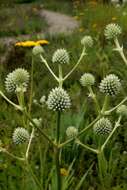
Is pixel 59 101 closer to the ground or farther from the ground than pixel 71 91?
farther from the ground

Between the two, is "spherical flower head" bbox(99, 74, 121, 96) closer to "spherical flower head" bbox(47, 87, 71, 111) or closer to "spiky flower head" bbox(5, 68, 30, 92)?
"spherical flower head" bbox(47, 87, 71, 111)

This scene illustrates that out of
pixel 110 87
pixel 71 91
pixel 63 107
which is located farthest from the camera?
pixel 71 91

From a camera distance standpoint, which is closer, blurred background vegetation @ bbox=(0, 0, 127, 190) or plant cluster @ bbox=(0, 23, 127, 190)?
plant cluster @ bbox=(0, 23, 127, 190)

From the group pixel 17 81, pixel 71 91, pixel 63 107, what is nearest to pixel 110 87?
pixel 63 107

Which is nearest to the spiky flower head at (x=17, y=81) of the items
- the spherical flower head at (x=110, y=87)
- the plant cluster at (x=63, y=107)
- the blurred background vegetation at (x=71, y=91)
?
the plant cluster at (x=63, y=107)

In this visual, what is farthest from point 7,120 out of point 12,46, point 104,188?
point 12,46

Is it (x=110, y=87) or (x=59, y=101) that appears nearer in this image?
(x=59, y=101)

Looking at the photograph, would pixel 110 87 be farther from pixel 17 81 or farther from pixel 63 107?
pixel 17 81

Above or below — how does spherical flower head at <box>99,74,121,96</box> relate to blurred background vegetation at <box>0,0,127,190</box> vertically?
above

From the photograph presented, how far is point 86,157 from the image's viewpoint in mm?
3996

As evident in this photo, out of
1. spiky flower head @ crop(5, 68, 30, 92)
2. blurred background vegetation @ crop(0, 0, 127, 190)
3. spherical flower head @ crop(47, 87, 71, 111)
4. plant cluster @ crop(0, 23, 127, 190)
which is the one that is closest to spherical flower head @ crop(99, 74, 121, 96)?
plant cluster @ crop(0, 23, 127, 190)

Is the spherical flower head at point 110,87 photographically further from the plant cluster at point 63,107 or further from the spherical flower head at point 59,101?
the spherical flower head at point 59,101

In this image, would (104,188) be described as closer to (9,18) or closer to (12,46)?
(12,46)

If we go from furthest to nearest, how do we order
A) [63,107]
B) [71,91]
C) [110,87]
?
[71,91], [110,87], [63,107]
